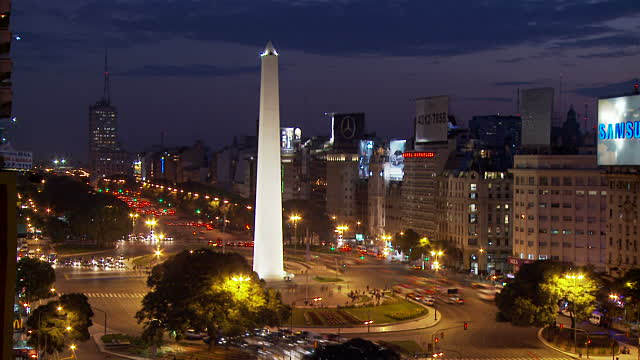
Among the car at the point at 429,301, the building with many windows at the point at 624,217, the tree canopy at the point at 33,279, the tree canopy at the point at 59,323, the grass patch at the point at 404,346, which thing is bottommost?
the grass patch at the point at 404,346

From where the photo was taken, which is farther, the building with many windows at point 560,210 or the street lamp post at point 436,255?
the street lamp post at point 436,255

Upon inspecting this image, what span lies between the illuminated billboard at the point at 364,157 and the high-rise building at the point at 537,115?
45.9 m

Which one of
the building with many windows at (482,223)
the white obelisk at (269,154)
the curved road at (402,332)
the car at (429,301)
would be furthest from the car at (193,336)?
the building with many windows at (482,223)

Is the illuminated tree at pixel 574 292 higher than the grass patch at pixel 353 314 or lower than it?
higher

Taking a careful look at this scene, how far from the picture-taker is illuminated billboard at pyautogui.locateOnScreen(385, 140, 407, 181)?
12056 centimetres

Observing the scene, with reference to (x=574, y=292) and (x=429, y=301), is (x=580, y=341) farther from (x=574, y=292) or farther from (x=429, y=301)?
(x=429, y=301)

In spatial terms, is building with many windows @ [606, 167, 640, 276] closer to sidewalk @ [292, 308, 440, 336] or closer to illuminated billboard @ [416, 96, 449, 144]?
sidewalk @ [292, 308, 440, 336]

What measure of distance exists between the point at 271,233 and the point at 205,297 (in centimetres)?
2183

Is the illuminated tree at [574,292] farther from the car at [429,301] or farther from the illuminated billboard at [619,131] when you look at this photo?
the illuminated billboard at [619,131]

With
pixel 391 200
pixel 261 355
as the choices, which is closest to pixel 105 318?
pixel 261 355

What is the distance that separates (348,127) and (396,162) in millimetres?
18286

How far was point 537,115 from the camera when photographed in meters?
86.1

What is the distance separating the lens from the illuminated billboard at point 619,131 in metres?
67.4

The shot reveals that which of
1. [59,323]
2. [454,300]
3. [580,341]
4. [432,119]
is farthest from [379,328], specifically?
[432,119]
